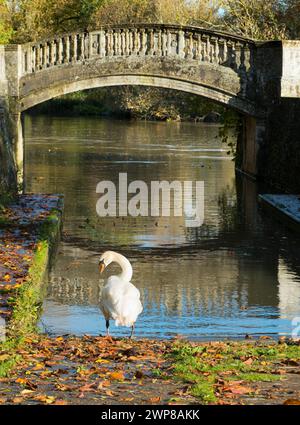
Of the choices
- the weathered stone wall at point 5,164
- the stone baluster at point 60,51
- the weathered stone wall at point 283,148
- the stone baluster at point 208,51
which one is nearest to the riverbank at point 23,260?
the weathered stone wall at point 5,164

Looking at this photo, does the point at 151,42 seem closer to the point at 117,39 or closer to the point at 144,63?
the point at 144,63

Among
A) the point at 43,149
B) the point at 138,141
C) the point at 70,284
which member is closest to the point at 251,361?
the point at 70,284

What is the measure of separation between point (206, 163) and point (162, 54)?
7.54 metres

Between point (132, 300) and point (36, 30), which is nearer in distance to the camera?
point (132, 300)

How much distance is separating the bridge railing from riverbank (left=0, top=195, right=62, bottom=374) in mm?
7046

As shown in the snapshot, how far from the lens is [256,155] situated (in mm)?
28328

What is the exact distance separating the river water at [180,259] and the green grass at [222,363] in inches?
70.6

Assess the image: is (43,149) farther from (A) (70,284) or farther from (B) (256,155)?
(A) (70,284)

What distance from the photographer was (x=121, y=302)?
10.5 metres

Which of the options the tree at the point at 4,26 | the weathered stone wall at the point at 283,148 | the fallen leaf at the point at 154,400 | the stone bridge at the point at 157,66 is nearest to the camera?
the fallen leaf at the point at 154,400

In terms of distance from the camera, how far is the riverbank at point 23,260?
9.97 m

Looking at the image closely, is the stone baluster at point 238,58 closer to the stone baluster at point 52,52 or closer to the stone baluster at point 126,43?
the stone baluster at point 126,43

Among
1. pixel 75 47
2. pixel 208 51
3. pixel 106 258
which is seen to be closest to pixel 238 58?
pixel 208 51
